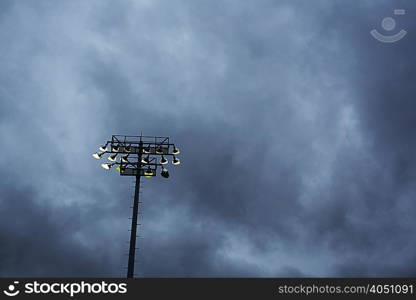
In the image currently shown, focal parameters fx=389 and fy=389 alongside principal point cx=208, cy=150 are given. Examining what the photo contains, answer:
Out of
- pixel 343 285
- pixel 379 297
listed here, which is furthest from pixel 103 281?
pixel 379 297

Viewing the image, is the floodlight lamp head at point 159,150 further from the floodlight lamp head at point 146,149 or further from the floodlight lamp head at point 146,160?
the floodlight lamp head at point 146,160

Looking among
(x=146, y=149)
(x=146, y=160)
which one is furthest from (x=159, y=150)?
(x=146, y=160)

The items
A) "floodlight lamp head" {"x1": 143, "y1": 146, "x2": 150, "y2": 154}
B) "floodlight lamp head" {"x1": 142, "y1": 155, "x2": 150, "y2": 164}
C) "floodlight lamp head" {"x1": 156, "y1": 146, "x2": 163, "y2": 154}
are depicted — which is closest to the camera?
"floodlight lamp head" {"x1": 142, "y1": 155, "x2": 150, "y2": 164}

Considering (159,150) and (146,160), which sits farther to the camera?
(159,150)

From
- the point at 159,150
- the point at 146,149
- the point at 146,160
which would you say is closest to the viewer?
the point at 146,160

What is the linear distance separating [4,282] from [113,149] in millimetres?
12062

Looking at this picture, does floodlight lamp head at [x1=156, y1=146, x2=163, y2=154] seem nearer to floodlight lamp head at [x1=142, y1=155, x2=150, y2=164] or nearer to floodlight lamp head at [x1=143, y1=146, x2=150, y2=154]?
floodlight lamp head at [x1=143, y1=146, x2=150, y2=154]

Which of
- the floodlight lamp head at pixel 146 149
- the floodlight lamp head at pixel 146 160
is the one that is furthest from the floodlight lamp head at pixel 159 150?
the floodlight lamp head at pixel 146 160

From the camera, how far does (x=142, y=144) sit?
26.7 meters

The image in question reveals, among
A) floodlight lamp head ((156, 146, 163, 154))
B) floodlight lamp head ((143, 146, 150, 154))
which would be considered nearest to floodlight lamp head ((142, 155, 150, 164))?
floodlight lamp head ((143, 146, 150, 154))

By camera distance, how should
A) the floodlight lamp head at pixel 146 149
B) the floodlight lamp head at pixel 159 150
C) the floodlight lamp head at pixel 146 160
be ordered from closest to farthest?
the floodlight lamp head at pixel 146 160 → the floodlight lamp head at pixel 146 149 → the floodlight lamp head at pixel 159 150

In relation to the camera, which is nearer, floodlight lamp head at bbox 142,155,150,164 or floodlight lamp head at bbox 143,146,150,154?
floodlight lamp head at bbox 142,155,150,164

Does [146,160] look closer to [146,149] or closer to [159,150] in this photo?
[146,149]

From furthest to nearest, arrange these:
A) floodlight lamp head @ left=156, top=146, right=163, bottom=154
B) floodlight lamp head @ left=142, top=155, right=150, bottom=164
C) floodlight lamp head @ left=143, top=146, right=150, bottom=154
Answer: floodlight lamp head @ left=156, top=146, right=163, bottom=154
floodlight lamp head @ left=143, top=146, right=150, bottom=154
floodlight lamp head @ left=142, top=155, right=150, bottom=164
